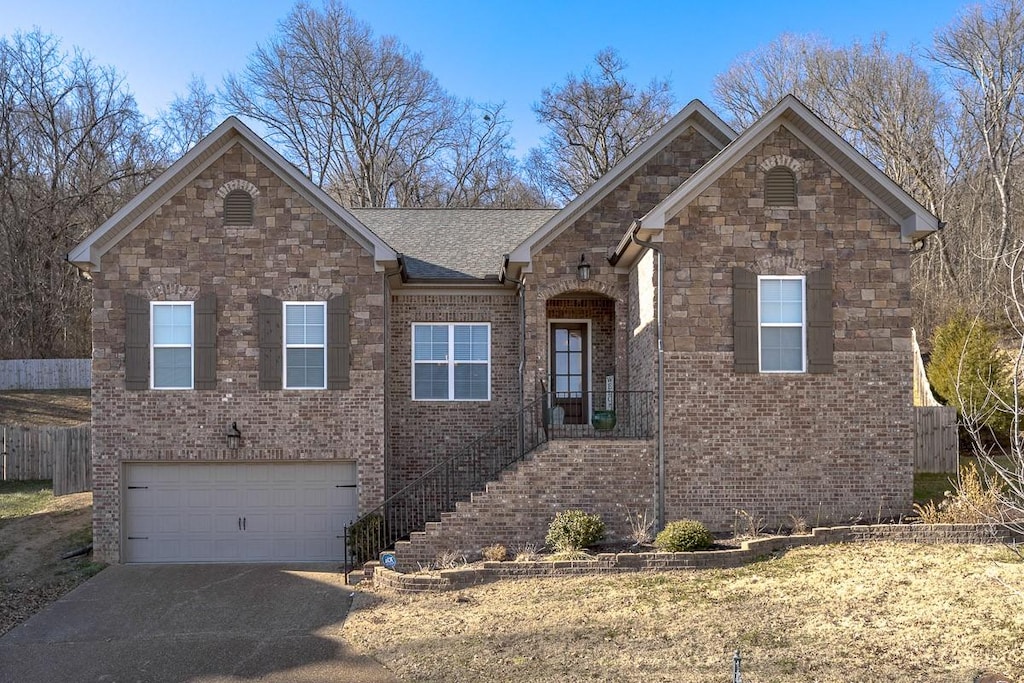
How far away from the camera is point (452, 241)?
17719 millimetres

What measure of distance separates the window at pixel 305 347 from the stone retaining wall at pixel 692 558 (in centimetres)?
382

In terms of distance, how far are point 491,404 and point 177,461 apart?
5559 mm

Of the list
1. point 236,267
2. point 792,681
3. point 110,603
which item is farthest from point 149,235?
point 792,681

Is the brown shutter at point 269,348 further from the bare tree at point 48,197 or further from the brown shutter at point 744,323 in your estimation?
the bare tree at point 48,197

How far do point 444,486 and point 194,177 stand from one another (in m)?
6.80

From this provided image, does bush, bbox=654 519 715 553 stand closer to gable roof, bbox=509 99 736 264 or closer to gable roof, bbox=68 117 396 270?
gable roof, bbox=509 99 736 264

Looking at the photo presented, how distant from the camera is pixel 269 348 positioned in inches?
554

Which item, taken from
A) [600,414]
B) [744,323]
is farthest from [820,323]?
[600,414]

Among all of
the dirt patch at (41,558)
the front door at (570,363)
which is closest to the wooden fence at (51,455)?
the dirt patch at (41,558)

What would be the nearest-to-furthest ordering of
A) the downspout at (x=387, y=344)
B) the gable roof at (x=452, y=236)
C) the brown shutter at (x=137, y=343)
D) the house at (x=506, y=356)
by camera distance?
the house at (x=506, y=356)
the brown shutter at (x=137, y=343)
the downspout at (x=387, y=344)
the gable roof at (x=452, y=236)

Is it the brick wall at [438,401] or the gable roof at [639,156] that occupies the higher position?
the gable roof at [639,156]

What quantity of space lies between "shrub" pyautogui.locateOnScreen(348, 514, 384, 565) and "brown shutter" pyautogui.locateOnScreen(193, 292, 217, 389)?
3407 mm

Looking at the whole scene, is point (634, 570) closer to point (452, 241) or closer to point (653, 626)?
point (653, 626)

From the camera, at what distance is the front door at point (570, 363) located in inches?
643
